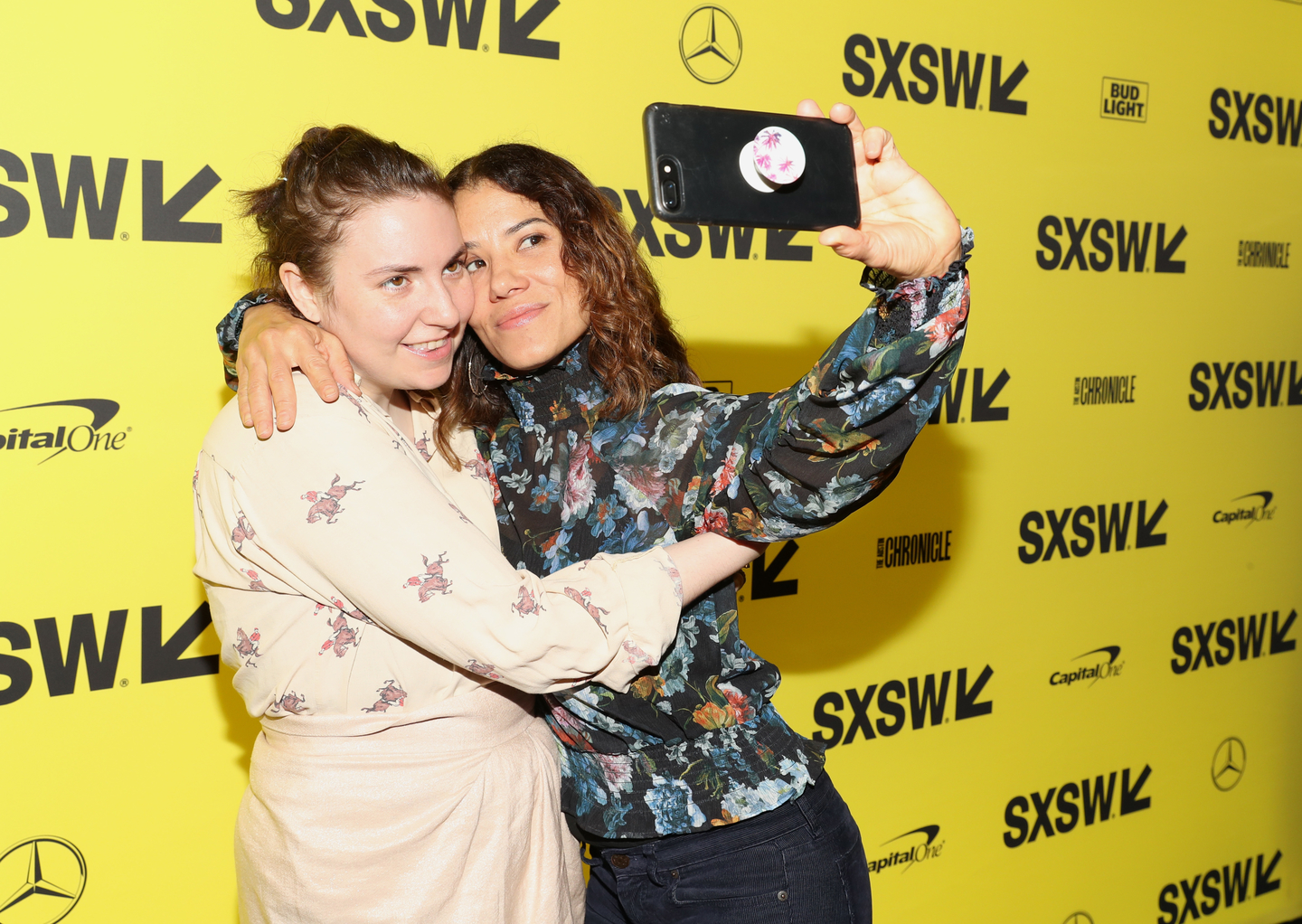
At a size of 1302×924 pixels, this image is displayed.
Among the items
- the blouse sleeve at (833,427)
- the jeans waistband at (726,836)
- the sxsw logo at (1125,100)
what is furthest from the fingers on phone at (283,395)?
the sxsw logo at (1125,100)

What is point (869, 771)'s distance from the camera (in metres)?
2.28

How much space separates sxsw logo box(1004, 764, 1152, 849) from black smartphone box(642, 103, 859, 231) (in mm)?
2042

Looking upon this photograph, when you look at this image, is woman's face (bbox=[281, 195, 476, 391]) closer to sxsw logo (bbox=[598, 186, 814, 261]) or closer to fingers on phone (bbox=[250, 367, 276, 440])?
fingers on phone (bbox=[250, 367, 276, 440])

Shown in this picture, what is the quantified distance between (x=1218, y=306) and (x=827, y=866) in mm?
2086

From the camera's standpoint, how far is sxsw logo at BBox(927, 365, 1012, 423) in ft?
7.39

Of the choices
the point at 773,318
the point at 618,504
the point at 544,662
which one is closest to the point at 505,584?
the point at 544,662

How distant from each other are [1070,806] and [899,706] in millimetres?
669

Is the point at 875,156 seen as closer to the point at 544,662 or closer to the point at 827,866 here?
the point at 544,662

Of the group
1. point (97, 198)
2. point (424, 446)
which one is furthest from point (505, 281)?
point (97, 198)

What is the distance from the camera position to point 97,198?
149cm

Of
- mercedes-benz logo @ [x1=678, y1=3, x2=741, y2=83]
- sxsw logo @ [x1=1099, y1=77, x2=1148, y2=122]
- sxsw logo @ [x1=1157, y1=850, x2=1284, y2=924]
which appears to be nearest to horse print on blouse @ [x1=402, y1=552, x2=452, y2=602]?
mercedes-benz logo @ [x1=678, y1=3, x2=741, y2=83]

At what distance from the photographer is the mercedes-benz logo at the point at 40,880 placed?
1.54 meters

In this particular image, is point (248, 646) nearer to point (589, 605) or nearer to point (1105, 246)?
point (589, 605)

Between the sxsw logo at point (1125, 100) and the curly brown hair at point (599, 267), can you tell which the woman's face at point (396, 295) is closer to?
the curly brown hair at point (599, 267)
